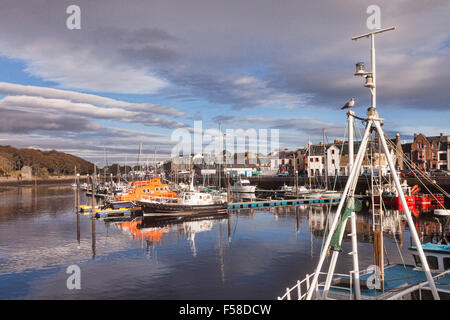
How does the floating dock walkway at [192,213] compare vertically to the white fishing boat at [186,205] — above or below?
below

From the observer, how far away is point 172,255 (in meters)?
33.0

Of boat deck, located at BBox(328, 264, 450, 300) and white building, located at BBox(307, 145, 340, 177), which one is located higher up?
white building, located at BBox(307, 145, 340, 177)

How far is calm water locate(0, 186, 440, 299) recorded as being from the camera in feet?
77.0

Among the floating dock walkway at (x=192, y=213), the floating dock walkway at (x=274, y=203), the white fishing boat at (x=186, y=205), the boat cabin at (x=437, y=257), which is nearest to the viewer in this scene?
the boat cabin at (x=437, y=257)

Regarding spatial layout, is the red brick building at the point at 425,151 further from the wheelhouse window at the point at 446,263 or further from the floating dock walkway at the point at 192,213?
the wheelhouse window at the point at 446,263

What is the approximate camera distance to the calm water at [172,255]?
23469 mm

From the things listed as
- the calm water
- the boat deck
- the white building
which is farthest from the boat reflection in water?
the white building

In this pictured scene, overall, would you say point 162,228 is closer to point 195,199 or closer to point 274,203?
point 195,199

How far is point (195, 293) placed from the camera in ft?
74.0

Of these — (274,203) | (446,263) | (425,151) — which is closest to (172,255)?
(446,263)

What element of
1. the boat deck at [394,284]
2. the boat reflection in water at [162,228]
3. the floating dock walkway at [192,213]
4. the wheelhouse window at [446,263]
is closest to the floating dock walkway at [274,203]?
the floating dock walkway at [192,213]

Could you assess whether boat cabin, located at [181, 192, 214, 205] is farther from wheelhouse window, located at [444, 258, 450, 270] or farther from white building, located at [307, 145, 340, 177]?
white building, located at [307, 145, 340, 177]

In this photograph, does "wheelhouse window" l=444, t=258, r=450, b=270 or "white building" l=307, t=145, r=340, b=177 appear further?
"white building" l=307, t=145, r=340, b=177
